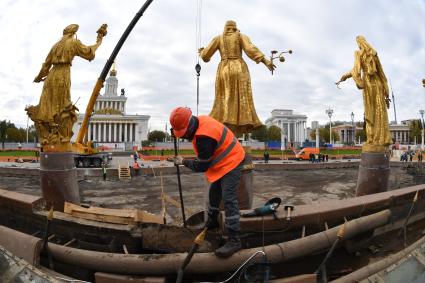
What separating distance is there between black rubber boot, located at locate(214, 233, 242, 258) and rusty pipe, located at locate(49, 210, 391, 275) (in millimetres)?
48

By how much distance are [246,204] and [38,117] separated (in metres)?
4.65

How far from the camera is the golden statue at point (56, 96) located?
6223 mm

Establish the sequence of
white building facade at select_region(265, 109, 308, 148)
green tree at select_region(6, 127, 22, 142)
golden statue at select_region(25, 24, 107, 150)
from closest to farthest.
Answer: golden statue at select_region(25, 24, 107, 150), green tree at select_region(6, 127, 22, 142), white building facade at select_region(265, 109, 308, 148)

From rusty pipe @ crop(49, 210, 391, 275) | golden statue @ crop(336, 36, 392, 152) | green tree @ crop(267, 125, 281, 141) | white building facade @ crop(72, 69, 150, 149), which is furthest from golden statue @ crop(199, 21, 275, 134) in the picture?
green tree @ crop(267, 125, 281, 141)

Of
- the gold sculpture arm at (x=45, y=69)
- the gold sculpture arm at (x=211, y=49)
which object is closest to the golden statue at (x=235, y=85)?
the gold sculpture arm at (x=211, y=49)

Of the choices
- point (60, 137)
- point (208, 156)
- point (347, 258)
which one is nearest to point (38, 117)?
point (60, 137)

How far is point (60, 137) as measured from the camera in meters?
6.22

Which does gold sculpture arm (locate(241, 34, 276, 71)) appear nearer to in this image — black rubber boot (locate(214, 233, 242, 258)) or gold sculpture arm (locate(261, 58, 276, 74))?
gold sculpture arm (locate(261, 58, 276, 74))

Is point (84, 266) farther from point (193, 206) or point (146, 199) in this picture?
point (146, 199)

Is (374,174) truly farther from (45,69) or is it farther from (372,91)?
(45,69)

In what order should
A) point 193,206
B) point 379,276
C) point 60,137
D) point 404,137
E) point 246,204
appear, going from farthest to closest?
point 404,137
point 193,206
point 60,137
point 246,204
point 379,276

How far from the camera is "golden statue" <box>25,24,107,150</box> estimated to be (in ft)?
20.4

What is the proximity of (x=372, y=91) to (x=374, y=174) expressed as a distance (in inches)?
76.6

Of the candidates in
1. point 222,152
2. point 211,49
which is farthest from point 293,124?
point 222,152
